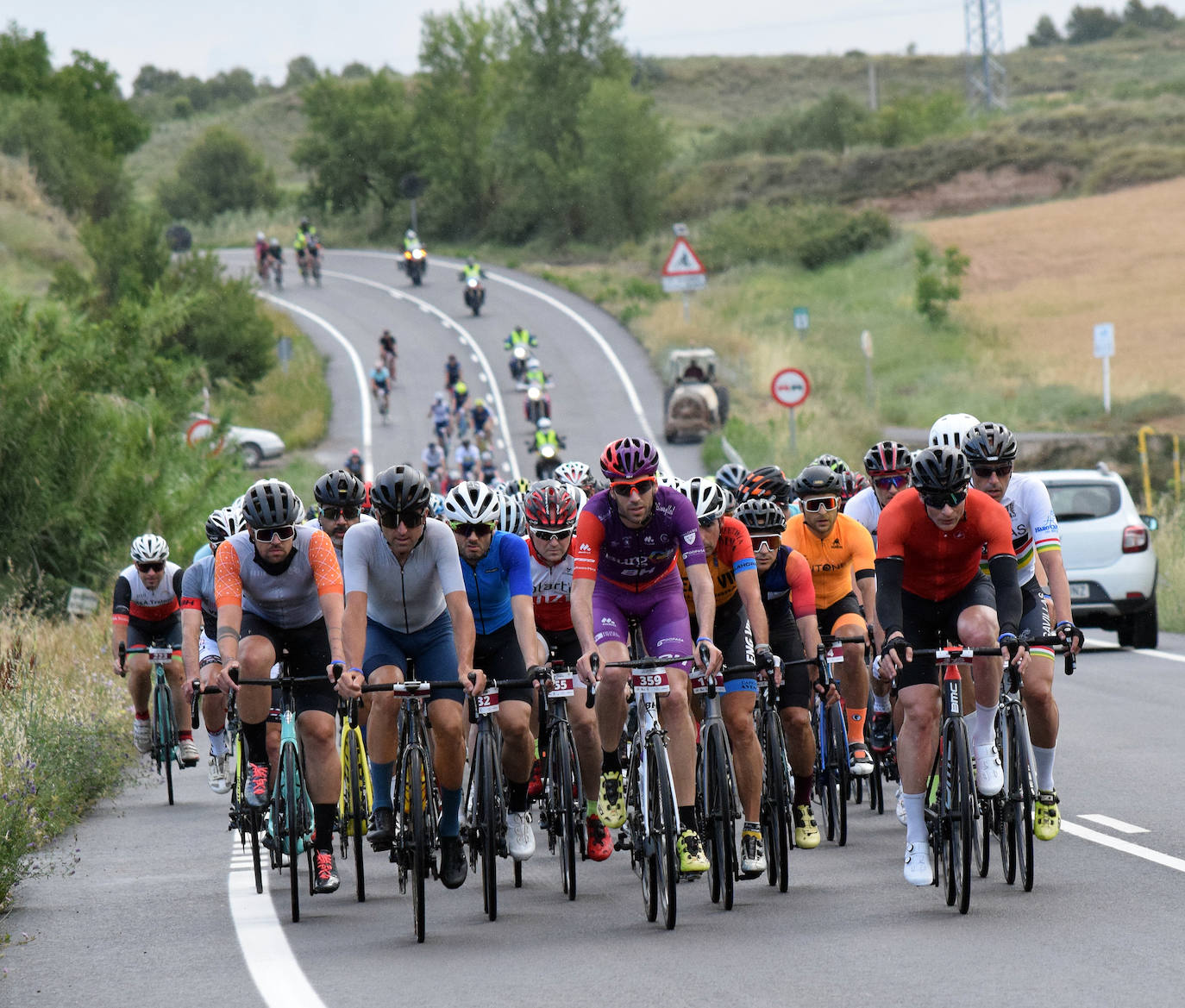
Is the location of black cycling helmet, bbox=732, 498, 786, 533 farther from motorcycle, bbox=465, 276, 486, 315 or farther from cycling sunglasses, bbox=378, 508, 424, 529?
motorcycle, bbox=465, 276, 486, 315

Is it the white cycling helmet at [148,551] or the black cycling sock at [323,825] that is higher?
the white cycling helmet at [148,551]

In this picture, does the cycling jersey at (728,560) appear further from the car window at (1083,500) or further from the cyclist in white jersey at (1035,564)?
the car window at (1083,500)

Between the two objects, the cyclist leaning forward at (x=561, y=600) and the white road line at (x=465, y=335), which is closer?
the cyclist leaning forward at (x=561, y=600)

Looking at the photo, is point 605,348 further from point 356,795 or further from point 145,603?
point 356,795

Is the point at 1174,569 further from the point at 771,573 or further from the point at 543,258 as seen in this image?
the point at 543,258

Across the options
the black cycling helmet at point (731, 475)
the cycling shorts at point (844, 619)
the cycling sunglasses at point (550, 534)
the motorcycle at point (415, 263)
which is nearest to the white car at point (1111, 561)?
the black cycling helmet at point (731, 475)

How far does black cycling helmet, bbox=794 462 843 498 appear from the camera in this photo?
36.4 ft

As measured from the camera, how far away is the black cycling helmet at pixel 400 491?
28.3 ft

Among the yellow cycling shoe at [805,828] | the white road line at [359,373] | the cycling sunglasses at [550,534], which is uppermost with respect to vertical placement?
the white road line at [359,373]

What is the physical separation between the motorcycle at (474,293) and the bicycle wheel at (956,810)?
58193 mm

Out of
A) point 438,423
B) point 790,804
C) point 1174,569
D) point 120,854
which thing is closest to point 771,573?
point 790,804


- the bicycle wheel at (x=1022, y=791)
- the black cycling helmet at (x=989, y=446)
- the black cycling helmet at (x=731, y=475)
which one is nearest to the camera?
the bicycle wheel at (x=1022, y=791)

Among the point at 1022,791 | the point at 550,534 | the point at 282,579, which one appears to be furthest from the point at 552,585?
the point at 1022,791

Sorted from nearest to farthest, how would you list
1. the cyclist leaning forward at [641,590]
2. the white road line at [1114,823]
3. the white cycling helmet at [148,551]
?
the cyclist leaning forward at [641,590] → the white road line at [1114,823] → the white cycling helmet at [148,551]
